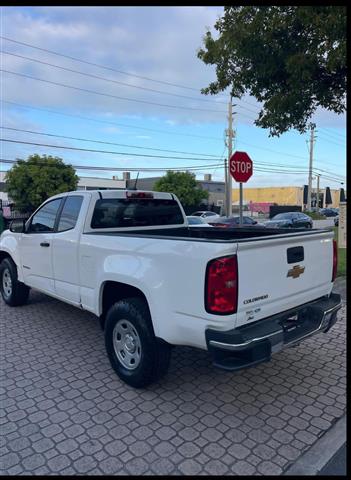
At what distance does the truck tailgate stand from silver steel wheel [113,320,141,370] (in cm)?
116

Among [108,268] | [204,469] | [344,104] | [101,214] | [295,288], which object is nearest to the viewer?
[204,469]

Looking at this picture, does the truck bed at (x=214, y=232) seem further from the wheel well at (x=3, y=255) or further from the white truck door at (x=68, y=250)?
the wheel well at (x=3, y=255)

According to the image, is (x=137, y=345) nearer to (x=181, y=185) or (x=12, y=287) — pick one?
(x=12, y=287)

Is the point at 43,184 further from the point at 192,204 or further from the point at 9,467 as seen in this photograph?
the point at 9,467

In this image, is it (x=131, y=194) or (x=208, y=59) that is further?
(x=208, y=59)

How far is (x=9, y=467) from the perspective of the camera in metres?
2.56

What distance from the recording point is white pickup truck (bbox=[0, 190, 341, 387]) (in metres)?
2.80

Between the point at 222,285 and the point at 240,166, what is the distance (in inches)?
199

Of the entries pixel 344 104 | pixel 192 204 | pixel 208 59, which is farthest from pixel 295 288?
pixel 192 204

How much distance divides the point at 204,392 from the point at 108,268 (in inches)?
60.7

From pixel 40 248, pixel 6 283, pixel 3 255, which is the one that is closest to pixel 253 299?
pixel 40 248

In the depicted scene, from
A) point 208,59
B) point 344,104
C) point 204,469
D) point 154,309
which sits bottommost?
point 204,469

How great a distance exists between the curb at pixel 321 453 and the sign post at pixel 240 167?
4686mm

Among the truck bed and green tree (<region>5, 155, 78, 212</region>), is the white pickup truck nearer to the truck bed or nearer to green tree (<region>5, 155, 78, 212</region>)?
the truck bed
